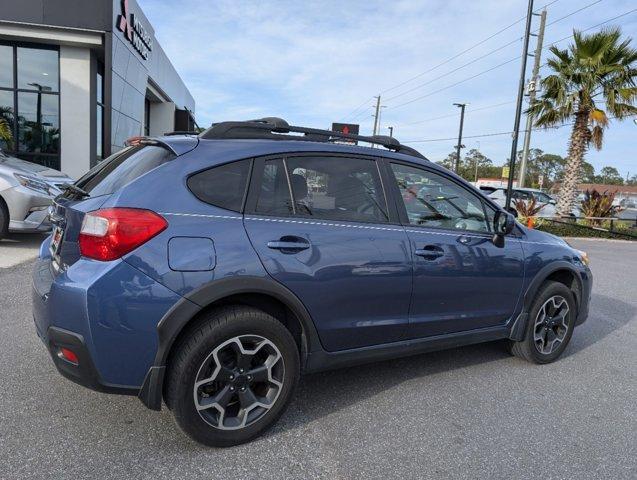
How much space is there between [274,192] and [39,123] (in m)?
16.9

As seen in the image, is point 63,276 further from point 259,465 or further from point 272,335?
point 259,465

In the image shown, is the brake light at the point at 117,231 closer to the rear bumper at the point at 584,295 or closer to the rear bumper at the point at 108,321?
the rear bumper at the point at 108,321

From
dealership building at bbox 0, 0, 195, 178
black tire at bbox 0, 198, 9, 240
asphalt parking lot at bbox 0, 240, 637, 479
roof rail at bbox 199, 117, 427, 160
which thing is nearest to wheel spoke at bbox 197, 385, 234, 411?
asphalt parking lot at bbox 0, 240, 637, 479

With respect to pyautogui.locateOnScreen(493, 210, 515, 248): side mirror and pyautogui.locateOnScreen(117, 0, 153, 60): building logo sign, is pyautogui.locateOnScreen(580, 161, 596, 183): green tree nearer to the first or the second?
pyautogui.locateOnScreen(117, 0, 153, 60): building logo sign

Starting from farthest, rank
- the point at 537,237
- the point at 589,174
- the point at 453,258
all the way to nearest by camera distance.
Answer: the point at 589,174 < the point at 537,237 < the point at 453,258

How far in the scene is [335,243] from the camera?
119 inches

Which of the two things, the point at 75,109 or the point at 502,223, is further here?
the point at 75,109

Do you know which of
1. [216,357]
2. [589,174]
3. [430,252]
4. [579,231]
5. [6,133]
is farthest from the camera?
[589,174]

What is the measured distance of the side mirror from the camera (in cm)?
383

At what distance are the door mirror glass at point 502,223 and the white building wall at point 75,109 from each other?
1585 centimetres

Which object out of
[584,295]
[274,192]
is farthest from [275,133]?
[584,295]

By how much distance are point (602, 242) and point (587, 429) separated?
1549 cm

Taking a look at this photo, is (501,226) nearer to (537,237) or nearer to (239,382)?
(537,237)

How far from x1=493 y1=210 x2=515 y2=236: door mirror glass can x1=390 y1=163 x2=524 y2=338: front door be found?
0.05m
